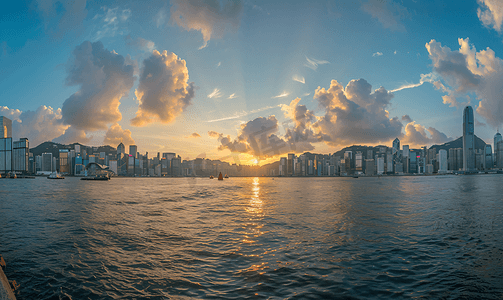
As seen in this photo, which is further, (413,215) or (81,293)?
(413,215)

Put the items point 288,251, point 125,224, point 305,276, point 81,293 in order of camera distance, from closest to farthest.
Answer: point 81,293 → point 305,276 → point 288,251 → point 125,224

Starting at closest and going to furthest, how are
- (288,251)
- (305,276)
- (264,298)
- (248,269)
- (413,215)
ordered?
(264,298) < (305,276) < (248,269) < (288,251) < (413,215)

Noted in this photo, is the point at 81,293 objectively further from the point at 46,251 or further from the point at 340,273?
the point at 340,273

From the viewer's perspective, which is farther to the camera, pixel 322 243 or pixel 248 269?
pixel 322 243

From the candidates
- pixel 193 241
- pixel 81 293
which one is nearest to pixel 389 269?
pixel 193 241

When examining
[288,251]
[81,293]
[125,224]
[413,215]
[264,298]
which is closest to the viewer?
[264,298]

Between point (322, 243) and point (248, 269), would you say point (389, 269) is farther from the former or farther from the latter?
point (248, 269)

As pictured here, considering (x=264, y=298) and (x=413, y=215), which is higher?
(x=264, y=298)

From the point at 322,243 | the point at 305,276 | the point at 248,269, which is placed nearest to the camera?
the point at 305,276

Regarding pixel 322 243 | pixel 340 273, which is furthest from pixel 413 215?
pixel 340 273
